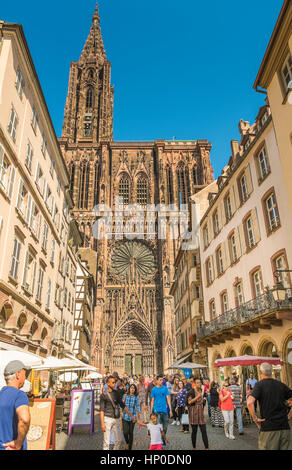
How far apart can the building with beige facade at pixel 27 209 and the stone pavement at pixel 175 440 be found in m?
5.20

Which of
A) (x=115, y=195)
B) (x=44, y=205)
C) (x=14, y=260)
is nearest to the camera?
(x=14, y=260)

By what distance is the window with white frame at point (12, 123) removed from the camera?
1520cm

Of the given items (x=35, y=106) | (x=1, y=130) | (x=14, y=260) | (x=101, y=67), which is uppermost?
(x=101, y=67)

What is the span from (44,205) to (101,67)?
197ft

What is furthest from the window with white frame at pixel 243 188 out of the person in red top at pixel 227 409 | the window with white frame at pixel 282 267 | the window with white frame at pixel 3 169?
the window with white frame at pixel 3 169

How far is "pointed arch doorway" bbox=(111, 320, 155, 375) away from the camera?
50.2 metres

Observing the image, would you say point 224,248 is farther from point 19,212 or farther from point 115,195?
point 115,195

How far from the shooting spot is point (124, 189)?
5950 cm

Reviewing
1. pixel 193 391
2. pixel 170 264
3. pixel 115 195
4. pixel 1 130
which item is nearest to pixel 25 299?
pixel 1 130

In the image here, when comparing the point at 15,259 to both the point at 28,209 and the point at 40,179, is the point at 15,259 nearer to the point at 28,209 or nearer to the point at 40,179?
the point at 28,209

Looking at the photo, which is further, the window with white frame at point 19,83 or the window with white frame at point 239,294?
the window with white frame at point 239,294

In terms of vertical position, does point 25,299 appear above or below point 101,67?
below

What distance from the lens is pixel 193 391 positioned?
29.3 ft

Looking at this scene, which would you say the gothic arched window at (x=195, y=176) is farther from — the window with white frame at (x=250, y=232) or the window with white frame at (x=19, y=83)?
the window with white frame at (x=19, y=83)
